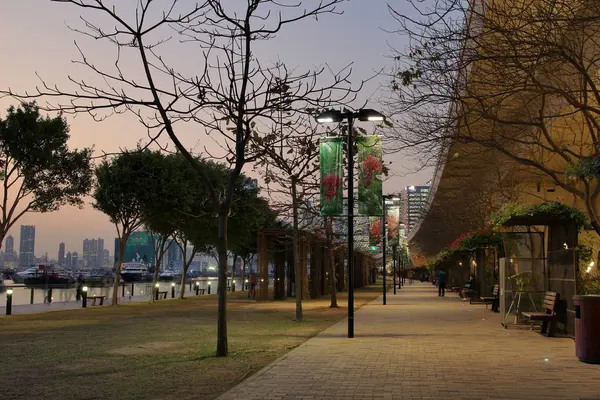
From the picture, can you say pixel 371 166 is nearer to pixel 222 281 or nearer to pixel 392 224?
pixel 222 281

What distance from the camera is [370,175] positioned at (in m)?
15.4

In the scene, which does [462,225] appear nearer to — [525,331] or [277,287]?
[277,287]

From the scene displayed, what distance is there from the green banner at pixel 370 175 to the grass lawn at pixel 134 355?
3.55 m

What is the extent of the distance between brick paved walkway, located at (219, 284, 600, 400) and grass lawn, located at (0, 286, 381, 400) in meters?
0.81

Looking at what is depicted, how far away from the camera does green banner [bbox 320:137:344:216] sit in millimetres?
15430

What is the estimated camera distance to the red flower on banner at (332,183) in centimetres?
1544

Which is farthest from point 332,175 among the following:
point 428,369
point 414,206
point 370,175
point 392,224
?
point 414,206

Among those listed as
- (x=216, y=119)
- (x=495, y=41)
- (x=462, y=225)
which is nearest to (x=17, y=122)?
(x=216, y=119)

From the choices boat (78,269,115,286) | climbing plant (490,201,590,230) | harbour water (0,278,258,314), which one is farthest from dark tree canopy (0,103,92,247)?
boat (78,269,115,286)

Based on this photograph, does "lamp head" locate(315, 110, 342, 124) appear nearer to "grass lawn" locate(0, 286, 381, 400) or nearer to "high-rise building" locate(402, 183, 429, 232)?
"grass lawn" locate(0, 286, 381, 400)

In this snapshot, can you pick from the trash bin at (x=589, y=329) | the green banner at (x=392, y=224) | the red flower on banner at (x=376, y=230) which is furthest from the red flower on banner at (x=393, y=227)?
the trash bin at (x=589, y=329)

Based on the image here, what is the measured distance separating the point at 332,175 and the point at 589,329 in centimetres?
698

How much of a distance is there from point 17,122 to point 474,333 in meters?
17.7

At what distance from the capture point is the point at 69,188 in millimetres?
26422
